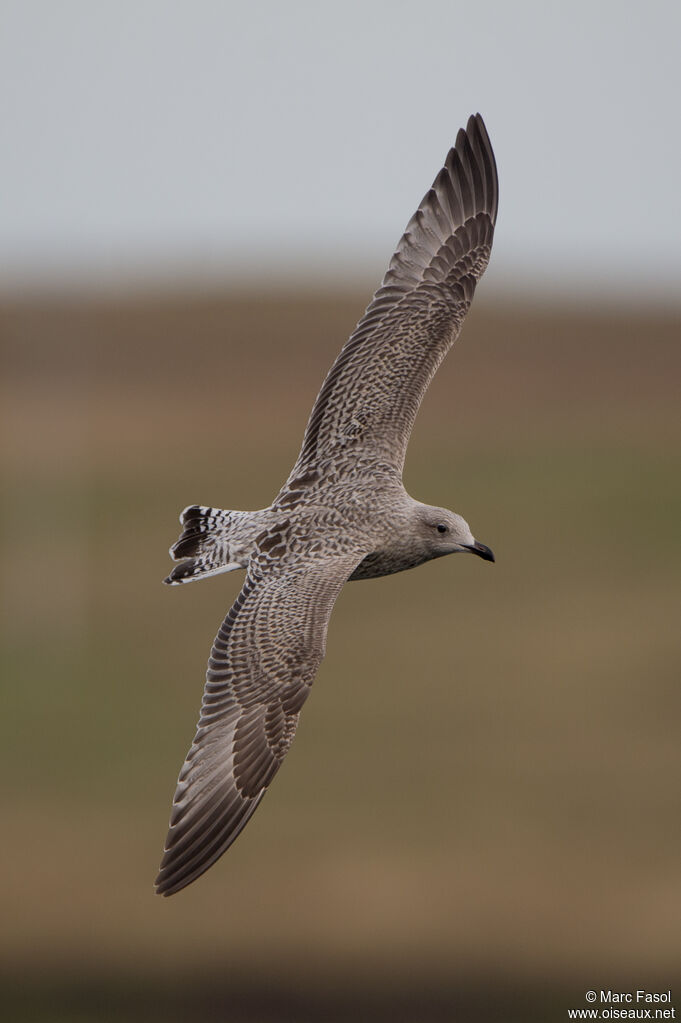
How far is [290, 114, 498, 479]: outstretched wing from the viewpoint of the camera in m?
11.8

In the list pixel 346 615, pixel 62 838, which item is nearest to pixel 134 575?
pixel 346 615

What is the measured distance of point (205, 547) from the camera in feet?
38.4

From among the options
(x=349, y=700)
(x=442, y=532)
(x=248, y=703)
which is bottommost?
(x=248, y=703)

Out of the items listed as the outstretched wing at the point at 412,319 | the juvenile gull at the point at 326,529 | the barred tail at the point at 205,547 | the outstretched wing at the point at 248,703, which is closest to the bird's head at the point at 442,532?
the juvenile gull at the point at 326,529

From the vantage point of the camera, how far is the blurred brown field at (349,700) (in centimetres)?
4303

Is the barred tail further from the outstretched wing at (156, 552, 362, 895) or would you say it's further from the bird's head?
the bird's head

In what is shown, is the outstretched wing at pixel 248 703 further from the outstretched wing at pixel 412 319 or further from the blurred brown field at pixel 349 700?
the blurred brown field at pixel 349 700

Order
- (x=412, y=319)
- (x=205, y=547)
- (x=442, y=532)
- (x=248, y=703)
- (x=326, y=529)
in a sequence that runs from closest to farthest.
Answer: (x=248, y=703), (x=326, y=529), (x=442, y=532), (x=205, y=547), (x=412, y=319)

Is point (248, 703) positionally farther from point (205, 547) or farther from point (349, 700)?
point (349, 700)

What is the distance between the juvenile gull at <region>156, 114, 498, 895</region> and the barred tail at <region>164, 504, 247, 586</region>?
12 mm

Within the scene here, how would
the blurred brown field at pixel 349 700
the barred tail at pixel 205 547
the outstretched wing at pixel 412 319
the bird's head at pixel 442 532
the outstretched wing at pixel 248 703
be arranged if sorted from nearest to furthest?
the outstretched wing at pixel 248 703
the barred tail at pixel 205 547
the bird's head at pixel 442 532
the outstretched wing at pixel 412 319
the blurred brown field at pixel 349 700

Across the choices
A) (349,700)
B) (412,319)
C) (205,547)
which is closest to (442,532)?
(205,547)

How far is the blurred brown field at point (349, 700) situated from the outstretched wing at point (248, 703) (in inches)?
1210

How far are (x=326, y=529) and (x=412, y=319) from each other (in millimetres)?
2039
